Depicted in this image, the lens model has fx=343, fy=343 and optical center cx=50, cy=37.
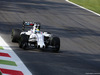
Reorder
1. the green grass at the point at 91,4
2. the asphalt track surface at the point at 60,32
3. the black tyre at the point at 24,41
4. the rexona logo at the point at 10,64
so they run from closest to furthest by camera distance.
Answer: the rexona logo at the point at 10,64
the asphalt track surface at the point at 60,32
the black tyre at the point at 24,41
the green grass at the point at 91,4

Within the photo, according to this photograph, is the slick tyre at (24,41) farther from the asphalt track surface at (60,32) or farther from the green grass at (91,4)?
the green grass at (91,4)

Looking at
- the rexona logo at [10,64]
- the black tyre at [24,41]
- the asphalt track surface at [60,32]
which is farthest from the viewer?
the black tyre at [24,41]

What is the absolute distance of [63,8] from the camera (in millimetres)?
35812

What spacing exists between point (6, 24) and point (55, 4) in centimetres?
1328

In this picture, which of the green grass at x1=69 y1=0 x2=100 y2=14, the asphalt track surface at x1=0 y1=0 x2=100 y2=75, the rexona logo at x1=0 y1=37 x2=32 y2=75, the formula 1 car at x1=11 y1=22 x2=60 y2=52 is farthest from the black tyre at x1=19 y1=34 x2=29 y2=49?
the green grass at x1=69 y1=0 x2=100 y2=14

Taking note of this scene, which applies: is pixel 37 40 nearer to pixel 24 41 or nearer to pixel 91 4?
pixel 24 41

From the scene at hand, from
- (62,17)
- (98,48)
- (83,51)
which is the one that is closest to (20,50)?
(83,51)

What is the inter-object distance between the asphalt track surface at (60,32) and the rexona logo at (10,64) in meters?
0.29

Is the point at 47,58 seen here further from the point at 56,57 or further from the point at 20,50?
the point at 20,50

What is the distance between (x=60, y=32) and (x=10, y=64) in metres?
9.28

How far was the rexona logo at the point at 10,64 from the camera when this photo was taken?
14.2 meters

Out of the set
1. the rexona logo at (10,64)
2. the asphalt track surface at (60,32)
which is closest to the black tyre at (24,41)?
the asphalt track surface at (60,32)

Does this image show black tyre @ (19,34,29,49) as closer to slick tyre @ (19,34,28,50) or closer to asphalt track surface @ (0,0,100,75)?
slick tyre @ (19,34,28,50)

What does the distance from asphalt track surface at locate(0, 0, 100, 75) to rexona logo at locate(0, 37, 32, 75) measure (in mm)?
290
